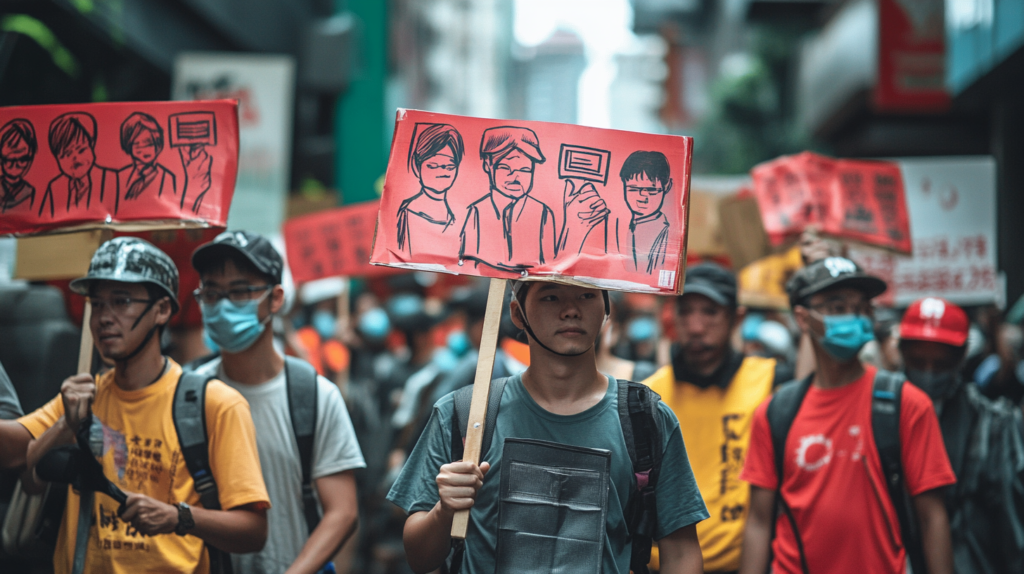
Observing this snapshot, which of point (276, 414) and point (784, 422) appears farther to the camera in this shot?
point (784, 422)

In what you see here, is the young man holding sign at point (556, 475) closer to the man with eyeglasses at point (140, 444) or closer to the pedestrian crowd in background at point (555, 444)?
the pedestrian crowd in background at point (555, 444)

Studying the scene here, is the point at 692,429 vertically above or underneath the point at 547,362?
underneath

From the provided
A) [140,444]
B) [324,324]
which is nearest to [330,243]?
[324,324]

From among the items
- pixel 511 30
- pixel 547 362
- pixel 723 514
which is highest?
pixel 511 30

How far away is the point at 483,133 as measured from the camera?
3016mm

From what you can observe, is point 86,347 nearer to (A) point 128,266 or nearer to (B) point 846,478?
(A) point 128,266

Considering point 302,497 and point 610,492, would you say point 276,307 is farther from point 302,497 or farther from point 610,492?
point 610,492

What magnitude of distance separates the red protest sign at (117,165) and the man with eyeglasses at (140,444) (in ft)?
0.85

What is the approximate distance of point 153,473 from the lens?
321 cm

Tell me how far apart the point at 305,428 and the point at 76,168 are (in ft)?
4.41

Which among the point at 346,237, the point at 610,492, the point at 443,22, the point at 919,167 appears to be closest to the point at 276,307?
the point at 610,492

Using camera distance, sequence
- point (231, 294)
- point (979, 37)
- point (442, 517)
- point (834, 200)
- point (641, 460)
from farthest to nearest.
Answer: point (979, 37)
point (834, 200)
point (231, 294)
point (641, 460)
point (442, 517)

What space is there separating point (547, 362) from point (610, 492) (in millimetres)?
431

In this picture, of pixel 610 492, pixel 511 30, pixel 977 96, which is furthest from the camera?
pixel 511 30
